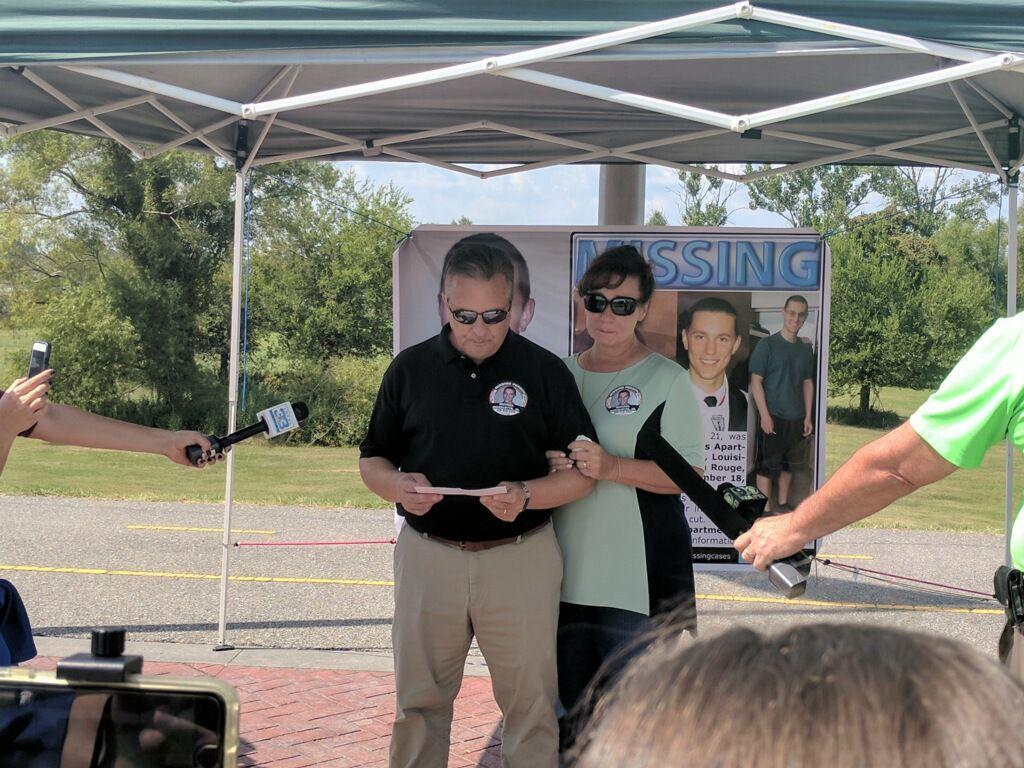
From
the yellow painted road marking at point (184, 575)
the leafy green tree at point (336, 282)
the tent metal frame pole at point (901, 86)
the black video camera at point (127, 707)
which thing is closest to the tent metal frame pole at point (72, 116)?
the tent metal frame pole at point (901, 86)

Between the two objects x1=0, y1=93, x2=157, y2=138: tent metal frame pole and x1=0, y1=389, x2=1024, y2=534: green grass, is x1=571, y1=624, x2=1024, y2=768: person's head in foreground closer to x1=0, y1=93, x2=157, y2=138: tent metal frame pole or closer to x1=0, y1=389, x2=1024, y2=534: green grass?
x1=0, y1=93, x2=157, y2=138: tent metal frame pole

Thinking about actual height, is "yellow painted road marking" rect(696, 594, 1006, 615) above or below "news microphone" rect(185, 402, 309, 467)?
below

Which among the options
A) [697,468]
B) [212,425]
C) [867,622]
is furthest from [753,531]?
[212,425]

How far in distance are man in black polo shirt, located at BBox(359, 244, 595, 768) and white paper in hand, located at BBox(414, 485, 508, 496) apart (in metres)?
0.07

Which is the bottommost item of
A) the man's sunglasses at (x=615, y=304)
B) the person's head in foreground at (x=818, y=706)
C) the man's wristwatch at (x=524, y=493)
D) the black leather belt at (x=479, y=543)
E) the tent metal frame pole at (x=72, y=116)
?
the black leather belt at (x=479, y=543)

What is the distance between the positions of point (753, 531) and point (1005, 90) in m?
2.73

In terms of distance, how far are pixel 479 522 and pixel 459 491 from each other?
21cm

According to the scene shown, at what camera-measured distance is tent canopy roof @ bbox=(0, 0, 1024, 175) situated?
3033 millimetres

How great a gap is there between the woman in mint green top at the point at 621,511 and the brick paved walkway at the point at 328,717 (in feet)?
3.65

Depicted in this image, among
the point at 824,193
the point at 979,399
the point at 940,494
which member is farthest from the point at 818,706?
the point at 824,193

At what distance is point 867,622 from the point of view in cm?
75

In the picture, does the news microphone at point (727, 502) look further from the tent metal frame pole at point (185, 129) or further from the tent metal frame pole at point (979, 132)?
the tent metal frame pole at point (185, 129)

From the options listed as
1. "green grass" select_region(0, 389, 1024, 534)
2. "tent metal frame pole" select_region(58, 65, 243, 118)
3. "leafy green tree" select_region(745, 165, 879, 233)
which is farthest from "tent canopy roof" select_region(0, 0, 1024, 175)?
"leafy green tree" select_region(745, 165, 879, 233)

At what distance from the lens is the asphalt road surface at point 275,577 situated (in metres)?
6.96
